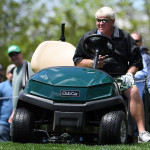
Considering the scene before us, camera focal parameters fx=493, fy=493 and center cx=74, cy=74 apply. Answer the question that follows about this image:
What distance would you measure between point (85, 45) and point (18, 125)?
140 centimetres

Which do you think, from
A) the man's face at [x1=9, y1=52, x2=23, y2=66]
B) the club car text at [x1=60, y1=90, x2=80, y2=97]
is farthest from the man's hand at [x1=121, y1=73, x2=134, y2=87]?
the man's face at [x1=9, y1=52, x2=23, y2=66]

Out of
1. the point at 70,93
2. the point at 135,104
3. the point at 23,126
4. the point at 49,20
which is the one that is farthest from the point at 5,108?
the point at 49,20

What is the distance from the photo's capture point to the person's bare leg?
5.52 meters

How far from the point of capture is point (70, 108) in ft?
15.0

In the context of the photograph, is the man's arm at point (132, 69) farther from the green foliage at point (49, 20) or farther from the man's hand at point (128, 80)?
the green foliage at point (49, 20)

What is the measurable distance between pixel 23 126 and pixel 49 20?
30615 mm

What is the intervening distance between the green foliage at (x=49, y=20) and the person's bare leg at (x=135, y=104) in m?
27.2

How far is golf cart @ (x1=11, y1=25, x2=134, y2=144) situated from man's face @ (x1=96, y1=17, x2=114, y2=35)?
0.91 meters

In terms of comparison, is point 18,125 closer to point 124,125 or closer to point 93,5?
point 124,125

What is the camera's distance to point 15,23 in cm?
3409

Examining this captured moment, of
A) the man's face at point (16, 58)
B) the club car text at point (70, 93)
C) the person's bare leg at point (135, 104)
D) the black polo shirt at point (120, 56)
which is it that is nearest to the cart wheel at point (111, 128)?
the club car text at point (70, 93)

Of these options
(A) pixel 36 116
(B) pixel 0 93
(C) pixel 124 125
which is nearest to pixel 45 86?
(A) pixel 36 116

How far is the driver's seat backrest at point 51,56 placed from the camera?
6.24 metres

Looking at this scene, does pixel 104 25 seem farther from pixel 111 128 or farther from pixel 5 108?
pixel 5 108
